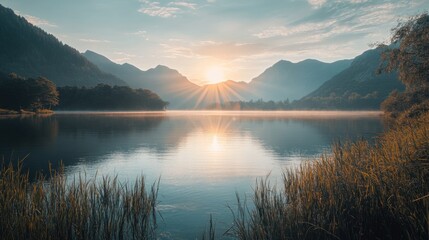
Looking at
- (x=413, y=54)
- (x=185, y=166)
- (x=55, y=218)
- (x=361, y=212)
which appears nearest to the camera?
(x=361, y=212)

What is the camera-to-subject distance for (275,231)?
11430mm

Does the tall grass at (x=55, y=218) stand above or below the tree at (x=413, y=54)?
below

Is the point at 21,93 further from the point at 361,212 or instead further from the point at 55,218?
the point at 361,212

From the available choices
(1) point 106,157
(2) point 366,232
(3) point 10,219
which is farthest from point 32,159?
(2) point 366,232

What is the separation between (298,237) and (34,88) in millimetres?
166300

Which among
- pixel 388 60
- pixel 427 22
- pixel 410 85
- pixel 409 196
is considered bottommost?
pixel 409 196

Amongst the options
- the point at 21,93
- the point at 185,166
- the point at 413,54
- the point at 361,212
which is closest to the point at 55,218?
the point at 361,212

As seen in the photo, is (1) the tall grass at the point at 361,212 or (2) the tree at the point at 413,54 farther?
(2) the tree at the point at 413,54

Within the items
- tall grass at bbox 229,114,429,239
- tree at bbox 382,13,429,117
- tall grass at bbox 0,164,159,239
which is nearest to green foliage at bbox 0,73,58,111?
tree at bbox 382,13,429,117

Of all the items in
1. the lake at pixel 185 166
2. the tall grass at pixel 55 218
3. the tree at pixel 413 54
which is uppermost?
the tree at pixel 413 54

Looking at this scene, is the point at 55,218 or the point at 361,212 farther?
the point at 55,218

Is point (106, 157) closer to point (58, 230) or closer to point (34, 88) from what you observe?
point (58, 230)

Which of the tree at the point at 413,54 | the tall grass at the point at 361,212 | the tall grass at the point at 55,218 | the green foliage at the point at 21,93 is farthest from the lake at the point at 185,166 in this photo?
the green foliage at the point at 21,93

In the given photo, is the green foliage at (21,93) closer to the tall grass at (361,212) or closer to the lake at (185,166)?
the lake at (185,166)
